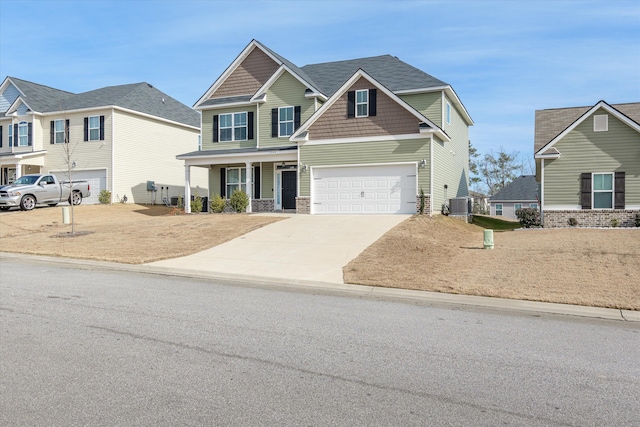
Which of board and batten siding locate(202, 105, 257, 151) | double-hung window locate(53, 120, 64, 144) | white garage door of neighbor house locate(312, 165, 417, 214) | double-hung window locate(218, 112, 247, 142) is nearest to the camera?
white garage door of neighbor house locate(312, 165, 417, 214)

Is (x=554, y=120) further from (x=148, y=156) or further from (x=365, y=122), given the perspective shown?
(x=148, y=156)

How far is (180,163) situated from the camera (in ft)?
A: 125

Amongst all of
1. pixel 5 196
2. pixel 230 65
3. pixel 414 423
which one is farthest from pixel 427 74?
pixel 414 423

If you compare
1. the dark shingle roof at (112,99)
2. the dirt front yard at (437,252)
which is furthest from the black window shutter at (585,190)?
the dark shingle roof at (112,99)

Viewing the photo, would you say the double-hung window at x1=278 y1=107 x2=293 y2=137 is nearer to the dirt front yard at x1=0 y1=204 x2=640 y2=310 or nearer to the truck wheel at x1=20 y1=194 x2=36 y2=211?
the dirt front yard at x1=0 y1=204 x2=640 y2=310

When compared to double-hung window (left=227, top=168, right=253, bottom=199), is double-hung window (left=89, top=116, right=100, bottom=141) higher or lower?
higher

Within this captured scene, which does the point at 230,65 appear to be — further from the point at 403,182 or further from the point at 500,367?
the point at 500,367

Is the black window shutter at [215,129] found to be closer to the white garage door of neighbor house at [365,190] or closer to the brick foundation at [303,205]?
the brick foundation at [303,205]

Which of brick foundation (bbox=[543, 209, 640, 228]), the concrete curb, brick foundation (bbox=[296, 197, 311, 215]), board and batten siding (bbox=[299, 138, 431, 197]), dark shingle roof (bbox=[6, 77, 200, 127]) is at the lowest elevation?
the concrete curb

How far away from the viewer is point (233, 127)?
2936cm

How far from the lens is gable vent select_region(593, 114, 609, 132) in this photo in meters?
22.8

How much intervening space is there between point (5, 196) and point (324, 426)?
28889 mm

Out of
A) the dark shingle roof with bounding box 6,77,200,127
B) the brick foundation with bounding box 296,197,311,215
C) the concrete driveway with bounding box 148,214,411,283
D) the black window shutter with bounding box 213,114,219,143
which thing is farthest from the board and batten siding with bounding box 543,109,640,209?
the dark shingle roof with bounding box 6,77,200,127

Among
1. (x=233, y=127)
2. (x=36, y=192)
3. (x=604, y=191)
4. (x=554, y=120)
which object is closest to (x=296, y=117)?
(x=233, y=127)
